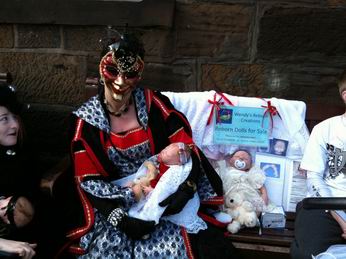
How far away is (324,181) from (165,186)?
89 centimetres

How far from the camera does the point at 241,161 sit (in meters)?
3.29

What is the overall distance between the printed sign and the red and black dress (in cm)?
39

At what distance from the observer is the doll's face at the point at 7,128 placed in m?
2.90

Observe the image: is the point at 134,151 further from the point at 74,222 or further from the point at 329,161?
the point at 329,161

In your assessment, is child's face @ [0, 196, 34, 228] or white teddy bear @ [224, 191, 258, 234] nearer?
child's face @ [0, 196, 34, 228]

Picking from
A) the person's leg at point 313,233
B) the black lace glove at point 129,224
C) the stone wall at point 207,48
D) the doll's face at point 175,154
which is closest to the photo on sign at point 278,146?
the stone wall at point 207,48

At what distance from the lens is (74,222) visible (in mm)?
2936

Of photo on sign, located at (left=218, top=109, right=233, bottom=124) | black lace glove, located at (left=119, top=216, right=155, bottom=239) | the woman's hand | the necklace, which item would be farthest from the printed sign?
the woman's hand

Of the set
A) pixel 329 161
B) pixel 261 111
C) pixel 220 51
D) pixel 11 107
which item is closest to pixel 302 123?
pixel 261 111

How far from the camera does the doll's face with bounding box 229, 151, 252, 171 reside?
328 centimetres

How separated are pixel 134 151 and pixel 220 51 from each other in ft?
3.67

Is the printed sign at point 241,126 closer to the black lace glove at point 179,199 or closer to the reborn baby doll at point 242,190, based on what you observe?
the reborn baby doll at point 242,190

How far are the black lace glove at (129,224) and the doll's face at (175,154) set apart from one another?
0.35 meters

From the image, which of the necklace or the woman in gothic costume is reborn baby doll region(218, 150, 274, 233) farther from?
the necklace
